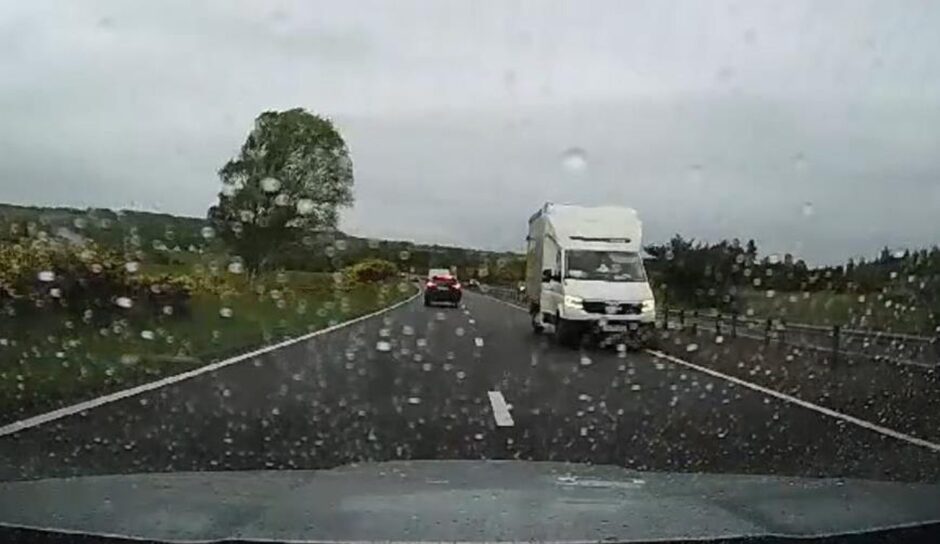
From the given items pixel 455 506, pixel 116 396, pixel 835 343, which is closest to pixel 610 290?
pixel 835 343

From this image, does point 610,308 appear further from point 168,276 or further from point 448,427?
point 448,427

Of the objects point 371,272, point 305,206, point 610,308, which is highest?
point 305,206

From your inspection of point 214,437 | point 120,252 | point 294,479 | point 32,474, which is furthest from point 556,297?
point 294,479

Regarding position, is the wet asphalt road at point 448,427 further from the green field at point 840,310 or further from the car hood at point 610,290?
the green field at point 840,310

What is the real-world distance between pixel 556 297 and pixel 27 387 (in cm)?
1401

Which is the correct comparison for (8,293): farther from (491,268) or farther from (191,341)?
(491,268)

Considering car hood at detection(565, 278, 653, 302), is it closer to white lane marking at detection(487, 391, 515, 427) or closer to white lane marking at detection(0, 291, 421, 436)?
white lane marking at detection(0, 291, 421, 436)

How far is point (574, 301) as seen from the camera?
961 inches

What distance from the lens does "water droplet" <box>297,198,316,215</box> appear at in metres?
33.8

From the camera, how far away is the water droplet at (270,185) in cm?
3175

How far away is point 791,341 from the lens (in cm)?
2458

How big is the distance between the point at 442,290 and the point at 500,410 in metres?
42.2

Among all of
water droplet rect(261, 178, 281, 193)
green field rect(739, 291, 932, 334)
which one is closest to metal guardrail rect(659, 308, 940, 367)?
green field rect(739, 291, 932, 334)

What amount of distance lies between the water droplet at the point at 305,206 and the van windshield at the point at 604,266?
10.5m
